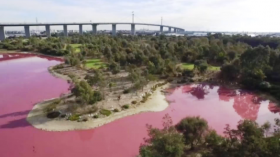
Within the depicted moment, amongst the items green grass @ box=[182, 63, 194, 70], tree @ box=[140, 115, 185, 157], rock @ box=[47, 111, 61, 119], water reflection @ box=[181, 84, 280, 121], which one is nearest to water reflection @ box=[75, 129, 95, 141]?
rock @ box=[47, 111, 61, 119]

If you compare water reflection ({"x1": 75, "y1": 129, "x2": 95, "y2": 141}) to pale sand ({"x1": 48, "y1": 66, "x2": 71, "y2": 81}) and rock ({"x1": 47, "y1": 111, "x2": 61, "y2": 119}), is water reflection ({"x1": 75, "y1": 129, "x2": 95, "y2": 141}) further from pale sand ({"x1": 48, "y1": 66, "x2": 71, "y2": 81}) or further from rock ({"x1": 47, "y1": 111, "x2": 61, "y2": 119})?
pale sand ({"x1": 48, "y1": 66, "x2": 71, "y2": 81})

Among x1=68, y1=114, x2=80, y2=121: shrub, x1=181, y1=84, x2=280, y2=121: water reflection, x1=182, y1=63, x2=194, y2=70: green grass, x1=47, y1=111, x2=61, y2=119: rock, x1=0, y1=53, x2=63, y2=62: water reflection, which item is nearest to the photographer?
x1=68, y1=114, x2=80, y2=121: shrub

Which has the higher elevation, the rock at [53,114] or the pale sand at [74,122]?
the rock at [53,114]

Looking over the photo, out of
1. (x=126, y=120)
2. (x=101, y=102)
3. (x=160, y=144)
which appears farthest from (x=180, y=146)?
(x=101, y=102)

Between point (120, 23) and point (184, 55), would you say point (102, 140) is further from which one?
point (120, 23)

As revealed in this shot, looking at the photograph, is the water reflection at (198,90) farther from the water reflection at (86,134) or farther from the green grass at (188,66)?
the water reflection at (86,134)

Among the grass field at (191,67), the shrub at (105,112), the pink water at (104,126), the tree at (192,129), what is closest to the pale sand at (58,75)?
the pink water at (104,126)

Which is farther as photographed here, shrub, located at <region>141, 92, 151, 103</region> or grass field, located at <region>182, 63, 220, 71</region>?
grass field, located at <region>182, 63, 220, 71</region>
